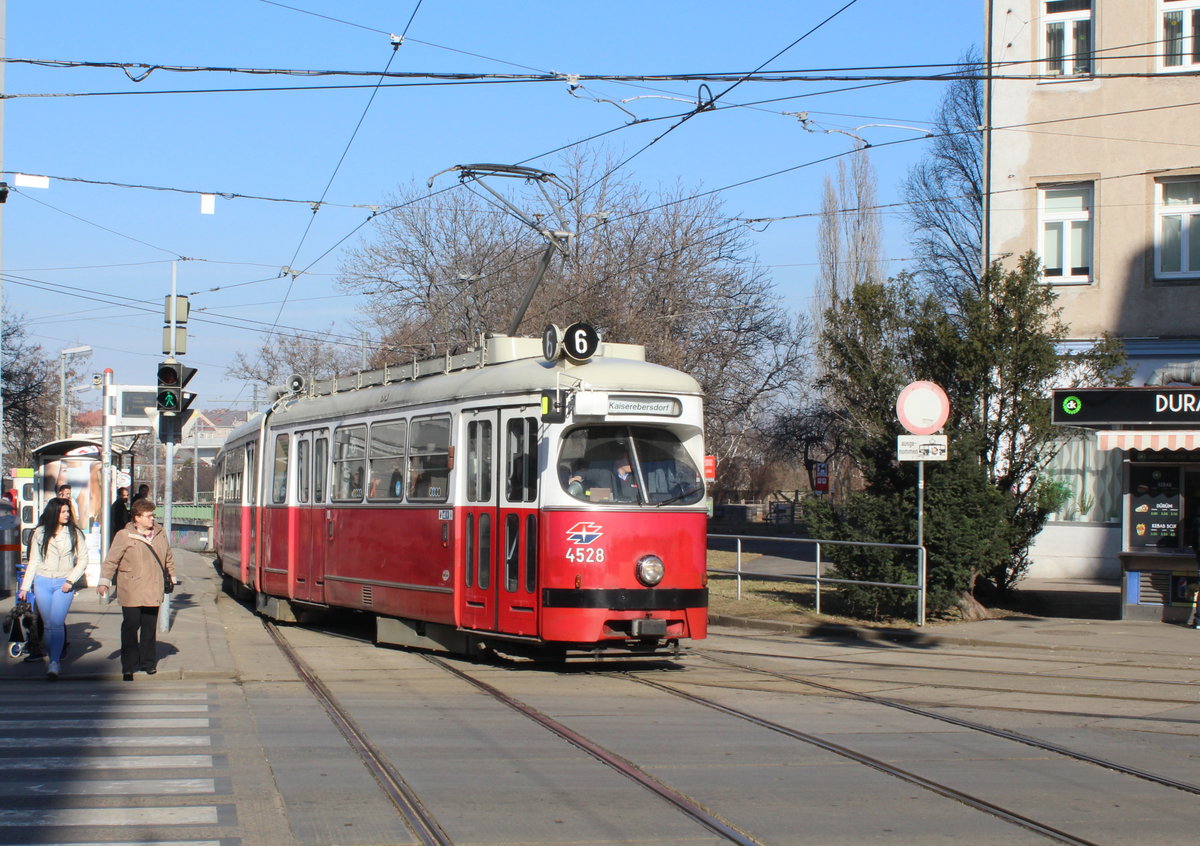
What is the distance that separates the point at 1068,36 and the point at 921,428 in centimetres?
1150

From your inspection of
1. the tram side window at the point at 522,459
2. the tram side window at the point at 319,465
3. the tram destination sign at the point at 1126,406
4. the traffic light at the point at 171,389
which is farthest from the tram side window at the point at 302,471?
the tram destination sign at the point at 1126,406

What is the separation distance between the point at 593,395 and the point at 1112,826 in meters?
6.26

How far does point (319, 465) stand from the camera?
16844 millimetres

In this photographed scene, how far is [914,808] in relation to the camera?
7074 mm

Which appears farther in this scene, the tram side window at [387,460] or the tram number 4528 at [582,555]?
the tram side window at [387,460]

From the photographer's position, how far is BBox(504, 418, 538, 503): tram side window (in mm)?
12156

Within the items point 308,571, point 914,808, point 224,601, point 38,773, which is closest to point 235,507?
point 224,601

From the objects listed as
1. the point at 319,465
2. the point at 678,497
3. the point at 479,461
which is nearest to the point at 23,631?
the point at 319,465

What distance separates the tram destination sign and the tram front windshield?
6.73 metres

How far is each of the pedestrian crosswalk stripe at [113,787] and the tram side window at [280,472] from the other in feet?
34.3

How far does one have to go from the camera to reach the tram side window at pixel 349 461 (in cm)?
1548

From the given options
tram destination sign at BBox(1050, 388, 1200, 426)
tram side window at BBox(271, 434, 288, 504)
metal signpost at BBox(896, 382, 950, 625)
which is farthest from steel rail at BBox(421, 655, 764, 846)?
tram destination sign at BBox(1050, 388, 1200, 426)

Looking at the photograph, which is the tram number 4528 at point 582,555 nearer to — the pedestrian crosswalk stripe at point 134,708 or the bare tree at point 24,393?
the pedestrian crosswalk stripe at point 134,708

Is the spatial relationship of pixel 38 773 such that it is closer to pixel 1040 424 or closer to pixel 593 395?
pixel 593 395
